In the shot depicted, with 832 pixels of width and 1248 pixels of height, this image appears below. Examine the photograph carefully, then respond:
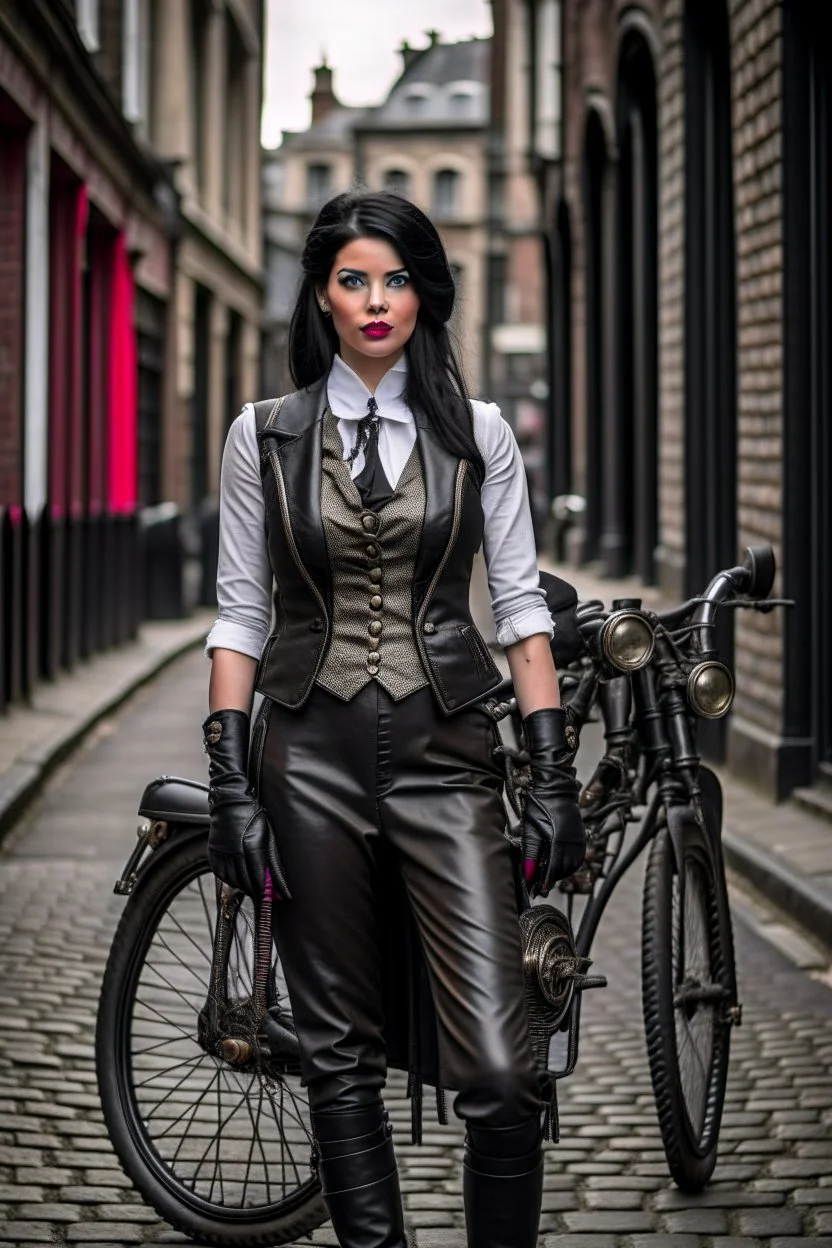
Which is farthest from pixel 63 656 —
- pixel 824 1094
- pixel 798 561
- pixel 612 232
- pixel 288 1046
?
pixel 288 1046

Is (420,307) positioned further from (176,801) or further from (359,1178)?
(359,1178)

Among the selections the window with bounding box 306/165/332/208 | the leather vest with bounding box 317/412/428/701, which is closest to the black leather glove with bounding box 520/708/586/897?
the leather vest with bounding box 317/412/428/701

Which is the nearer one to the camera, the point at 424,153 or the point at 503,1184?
the point at 503,1184

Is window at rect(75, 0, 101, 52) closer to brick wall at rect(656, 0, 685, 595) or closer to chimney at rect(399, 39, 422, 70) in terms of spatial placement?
brick wall at rect(656, 0, 685, 595)

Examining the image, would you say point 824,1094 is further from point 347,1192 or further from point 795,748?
point 795,748

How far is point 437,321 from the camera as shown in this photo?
11.0ft

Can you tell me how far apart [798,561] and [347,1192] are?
5.94 meters

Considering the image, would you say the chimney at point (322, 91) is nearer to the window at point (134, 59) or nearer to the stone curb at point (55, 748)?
the window at point (134, 59)

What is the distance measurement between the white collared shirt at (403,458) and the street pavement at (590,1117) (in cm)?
130

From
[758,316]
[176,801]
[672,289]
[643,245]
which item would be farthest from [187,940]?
[643,245]

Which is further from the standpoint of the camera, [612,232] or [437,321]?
[612,232]

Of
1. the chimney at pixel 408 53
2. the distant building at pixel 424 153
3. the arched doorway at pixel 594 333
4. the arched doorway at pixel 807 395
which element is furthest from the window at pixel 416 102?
the arched doorway at pixel 807 395

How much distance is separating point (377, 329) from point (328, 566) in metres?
0.39

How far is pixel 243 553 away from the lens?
131 inches
